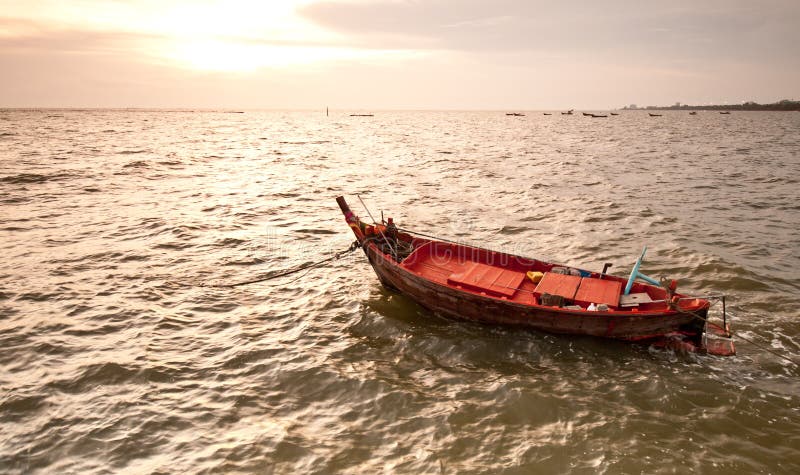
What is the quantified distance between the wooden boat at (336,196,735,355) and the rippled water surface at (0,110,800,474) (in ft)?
1.75

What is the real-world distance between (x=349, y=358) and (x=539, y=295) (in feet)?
16.8

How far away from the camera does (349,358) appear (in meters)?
10.8

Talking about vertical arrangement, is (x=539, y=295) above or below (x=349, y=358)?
above

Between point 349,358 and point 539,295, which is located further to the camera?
point 539,295

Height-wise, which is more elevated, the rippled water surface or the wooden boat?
the wooden boat

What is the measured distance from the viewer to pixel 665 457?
768cm

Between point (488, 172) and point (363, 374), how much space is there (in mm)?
29793

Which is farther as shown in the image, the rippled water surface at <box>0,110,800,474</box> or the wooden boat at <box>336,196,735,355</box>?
the wooden boat at <box>336,196,735,355</box>

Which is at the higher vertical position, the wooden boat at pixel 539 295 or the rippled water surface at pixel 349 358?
the wooden boat at pixel 539 295

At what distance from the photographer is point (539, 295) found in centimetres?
1129

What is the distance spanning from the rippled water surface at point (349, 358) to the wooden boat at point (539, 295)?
21.0 inches

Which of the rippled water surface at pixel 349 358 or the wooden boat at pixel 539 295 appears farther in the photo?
the wooden boat at pixel 539 295

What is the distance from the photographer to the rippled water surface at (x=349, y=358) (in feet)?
25.9

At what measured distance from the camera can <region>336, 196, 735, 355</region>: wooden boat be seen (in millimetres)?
10109
